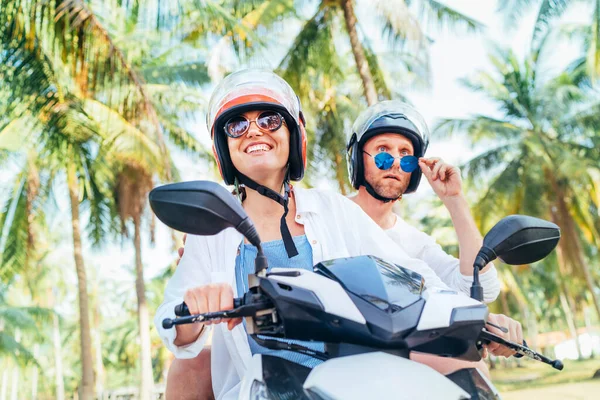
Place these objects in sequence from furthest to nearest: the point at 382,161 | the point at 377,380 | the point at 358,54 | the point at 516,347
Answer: the point at 358,54, the point at 382,161, the point at 516,347, the point at 377,380

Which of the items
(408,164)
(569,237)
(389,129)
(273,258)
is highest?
(569,237)

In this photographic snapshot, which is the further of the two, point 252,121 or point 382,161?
point 382,161

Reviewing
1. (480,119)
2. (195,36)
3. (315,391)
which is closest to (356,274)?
(315,391)

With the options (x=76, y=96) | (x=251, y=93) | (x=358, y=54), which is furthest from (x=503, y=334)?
(x=76, y=96)

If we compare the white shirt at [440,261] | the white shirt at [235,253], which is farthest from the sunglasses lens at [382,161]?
the white shirt at [235,253]

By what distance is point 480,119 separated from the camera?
24.4 metres

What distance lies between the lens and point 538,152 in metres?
22.6

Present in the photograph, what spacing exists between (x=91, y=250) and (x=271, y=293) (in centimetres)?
1960

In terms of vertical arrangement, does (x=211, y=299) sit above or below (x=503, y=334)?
above

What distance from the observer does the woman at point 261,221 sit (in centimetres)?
217

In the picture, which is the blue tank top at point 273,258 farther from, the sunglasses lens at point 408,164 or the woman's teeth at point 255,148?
the sunglasses lens at point 408,164

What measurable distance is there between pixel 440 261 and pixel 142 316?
16.1 metres

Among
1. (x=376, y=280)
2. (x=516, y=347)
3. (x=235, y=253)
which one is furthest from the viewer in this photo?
(x=235, y=253)

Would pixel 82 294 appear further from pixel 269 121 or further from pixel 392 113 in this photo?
pixel 269 121
